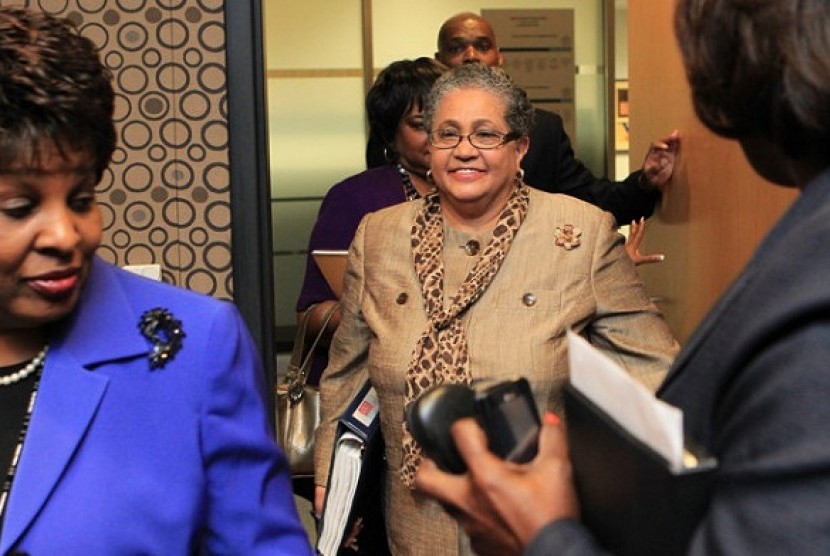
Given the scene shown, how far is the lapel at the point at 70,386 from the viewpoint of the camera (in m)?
1.48

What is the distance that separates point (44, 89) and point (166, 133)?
6.31ft

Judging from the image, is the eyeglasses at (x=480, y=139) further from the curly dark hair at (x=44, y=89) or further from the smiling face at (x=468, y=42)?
the curly dark hair at (x=44, y=89)

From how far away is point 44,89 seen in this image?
1453 mm

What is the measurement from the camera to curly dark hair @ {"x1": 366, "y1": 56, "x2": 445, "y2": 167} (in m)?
3.74

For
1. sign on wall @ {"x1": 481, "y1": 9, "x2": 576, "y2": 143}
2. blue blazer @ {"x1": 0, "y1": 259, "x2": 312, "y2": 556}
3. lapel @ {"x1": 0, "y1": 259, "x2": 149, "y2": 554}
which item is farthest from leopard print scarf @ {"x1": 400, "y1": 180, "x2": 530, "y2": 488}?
sign on wall @ {"x1": 481, "y1": 9, "x2": 576, "y2": 143}

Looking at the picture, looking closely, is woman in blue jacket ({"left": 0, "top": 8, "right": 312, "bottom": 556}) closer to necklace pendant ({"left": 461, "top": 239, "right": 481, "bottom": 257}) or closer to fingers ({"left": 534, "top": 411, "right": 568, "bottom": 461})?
fingers ({"left": 534, "top": 411, "right": 568, "bottom": 461})

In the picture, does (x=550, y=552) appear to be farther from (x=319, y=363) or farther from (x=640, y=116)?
(x=640, y=116)

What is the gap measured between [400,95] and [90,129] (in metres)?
2.27

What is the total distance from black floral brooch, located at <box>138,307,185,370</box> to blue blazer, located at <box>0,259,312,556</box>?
0.01 metres

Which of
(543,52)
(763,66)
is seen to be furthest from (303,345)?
(543,52)

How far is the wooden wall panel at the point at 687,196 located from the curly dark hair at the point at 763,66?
2.05 metres

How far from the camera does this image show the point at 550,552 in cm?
115

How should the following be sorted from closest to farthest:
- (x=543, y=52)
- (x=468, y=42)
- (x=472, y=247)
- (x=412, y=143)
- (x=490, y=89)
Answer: (x=472, y=247), (x=490, y=89), (x=412, y=143), (x=468, y=42), (x=543, y=52)

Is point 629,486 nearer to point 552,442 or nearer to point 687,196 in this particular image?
point 552,442
